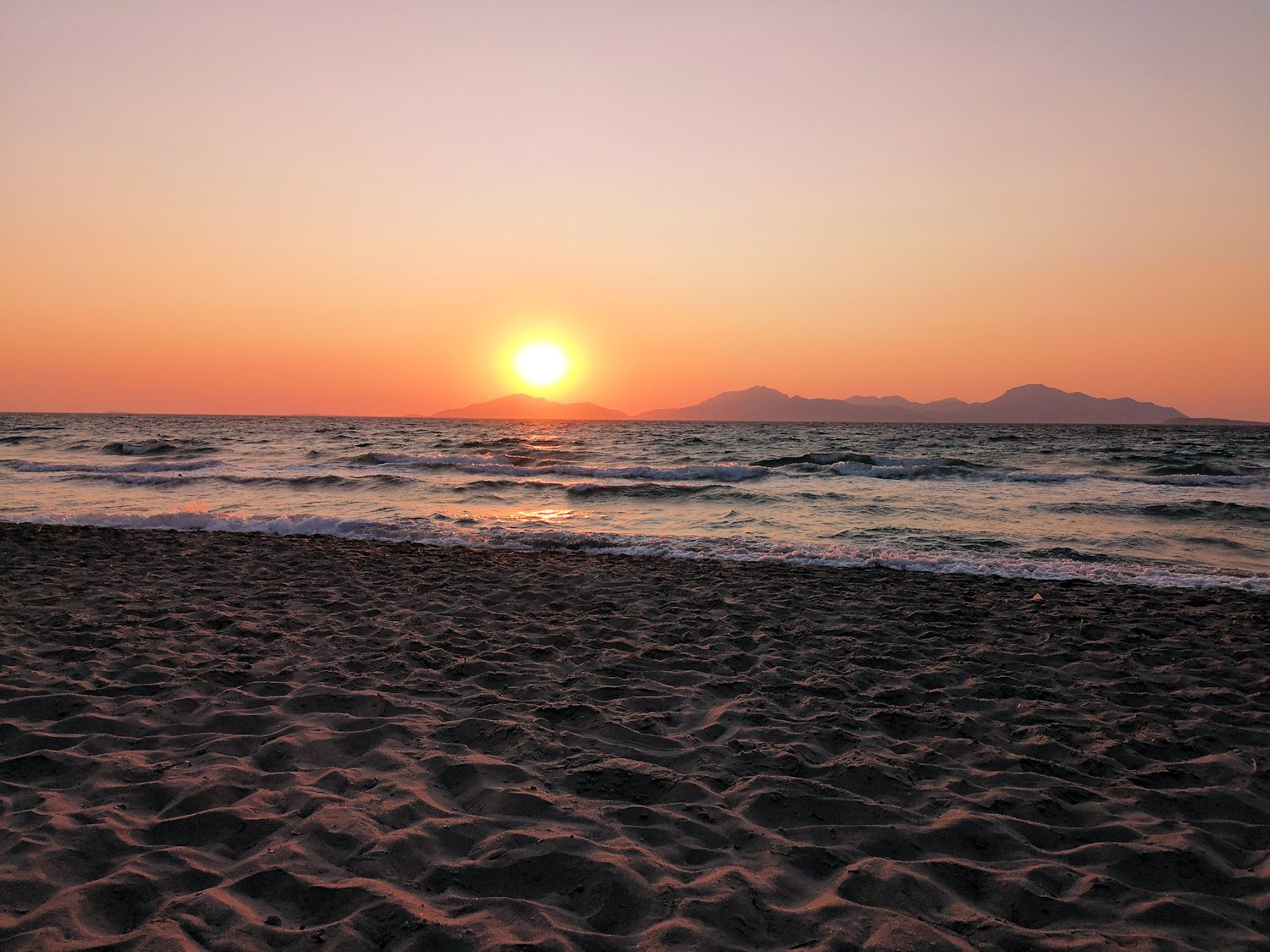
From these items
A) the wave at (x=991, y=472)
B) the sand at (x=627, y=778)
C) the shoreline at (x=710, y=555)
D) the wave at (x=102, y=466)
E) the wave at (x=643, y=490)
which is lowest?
the sand at (x=627, y=778)

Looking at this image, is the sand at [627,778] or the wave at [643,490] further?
the wave at [643,490]

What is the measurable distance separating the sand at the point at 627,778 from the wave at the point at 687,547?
2764 millimetres

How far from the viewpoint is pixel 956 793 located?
4449 millimetres

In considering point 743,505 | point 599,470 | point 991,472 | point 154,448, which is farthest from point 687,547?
point 154,448

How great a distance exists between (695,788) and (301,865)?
2.24m

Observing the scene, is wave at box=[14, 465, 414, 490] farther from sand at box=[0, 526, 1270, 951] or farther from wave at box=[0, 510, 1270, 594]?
sand at box=[0, 526, 1270, 951]

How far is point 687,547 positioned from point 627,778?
9.31 metres

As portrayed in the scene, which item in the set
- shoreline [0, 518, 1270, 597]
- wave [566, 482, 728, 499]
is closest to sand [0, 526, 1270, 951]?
shoreline [0, 518, 1270, 597]

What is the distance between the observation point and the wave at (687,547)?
448 inches

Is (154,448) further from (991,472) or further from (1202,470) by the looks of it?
(1202,470)

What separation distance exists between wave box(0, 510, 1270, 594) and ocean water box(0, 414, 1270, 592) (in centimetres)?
6

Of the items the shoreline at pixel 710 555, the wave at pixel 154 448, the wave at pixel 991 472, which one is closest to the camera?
the shoreline at pixel 710 555

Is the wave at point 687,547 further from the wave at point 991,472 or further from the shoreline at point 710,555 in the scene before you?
the wave at point 991,472

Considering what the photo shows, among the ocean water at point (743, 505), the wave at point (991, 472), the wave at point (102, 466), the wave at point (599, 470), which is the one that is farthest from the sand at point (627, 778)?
the wave at point (102, 466)
